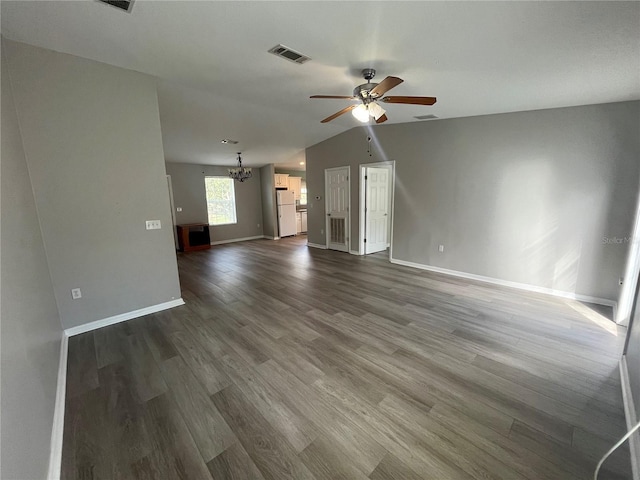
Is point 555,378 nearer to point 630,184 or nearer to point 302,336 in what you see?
point 302,336

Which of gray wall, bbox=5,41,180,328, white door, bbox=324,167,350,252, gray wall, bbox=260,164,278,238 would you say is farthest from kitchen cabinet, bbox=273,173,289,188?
gray wall, bbox=5,41,180,328

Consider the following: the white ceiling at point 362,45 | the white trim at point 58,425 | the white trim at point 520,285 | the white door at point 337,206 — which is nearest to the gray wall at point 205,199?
the white door at point 337,206

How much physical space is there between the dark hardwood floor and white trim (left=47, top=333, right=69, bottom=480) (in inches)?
1.4

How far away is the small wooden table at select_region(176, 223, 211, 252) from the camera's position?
272 inches

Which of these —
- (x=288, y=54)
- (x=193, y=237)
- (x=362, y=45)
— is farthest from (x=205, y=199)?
(x=362, y=45)

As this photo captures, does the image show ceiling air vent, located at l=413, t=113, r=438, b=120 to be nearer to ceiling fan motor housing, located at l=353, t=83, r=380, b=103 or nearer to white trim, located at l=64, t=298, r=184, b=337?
ceiling fan motor housing, located at l=353, t=83, r=380, b=103

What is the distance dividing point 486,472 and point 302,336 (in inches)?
66.8

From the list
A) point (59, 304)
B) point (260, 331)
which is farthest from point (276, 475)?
point (59, 304)

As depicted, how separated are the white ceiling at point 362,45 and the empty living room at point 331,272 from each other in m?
0.03

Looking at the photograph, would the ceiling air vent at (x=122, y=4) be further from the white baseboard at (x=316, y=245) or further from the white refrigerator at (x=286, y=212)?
the white refrigerator at (x=286, y=212)

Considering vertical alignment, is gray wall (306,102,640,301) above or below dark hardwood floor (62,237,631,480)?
above

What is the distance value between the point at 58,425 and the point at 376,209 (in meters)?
5.78

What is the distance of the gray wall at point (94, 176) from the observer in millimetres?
2436

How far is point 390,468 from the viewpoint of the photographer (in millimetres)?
1383
